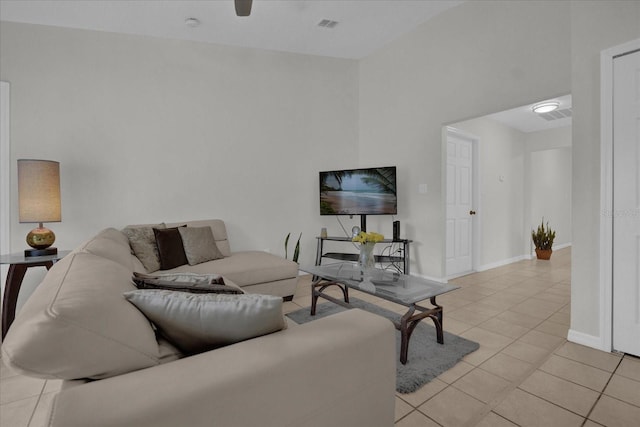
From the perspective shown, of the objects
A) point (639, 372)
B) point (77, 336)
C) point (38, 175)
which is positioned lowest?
point (639, 372)

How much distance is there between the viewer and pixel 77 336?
748 millimetres

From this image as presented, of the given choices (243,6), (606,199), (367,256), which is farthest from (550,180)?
(243,6)

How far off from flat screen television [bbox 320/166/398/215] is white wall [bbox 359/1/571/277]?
1.07ft

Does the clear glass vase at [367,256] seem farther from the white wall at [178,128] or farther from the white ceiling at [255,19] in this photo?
the white ceiling at [255,19]

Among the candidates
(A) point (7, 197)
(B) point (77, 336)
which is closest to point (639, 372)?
(B) point (77, 336)

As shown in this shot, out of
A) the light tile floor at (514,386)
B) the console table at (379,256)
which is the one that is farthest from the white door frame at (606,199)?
the console table at (379,256)

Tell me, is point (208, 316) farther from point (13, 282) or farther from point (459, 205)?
point (459, 205)

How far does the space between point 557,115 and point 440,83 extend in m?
2.50

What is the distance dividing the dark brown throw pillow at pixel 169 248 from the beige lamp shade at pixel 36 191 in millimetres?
797

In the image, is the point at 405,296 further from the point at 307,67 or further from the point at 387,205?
the point at 307,67

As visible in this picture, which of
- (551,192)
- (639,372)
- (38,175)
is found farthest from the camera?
(551,192)

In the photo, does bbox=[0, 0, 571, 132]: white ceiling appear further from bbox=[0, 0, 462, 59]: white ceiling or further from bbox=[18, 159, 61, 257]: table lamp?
bbox=[18, 159, 61, 257]: table lamp

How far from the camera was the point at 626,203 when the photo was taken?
2135 millimetres

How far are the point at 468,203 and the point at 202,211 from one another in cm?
373
